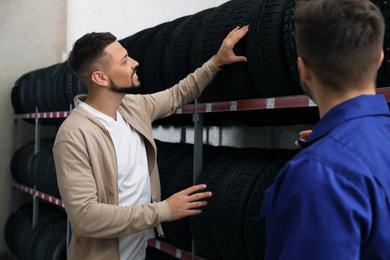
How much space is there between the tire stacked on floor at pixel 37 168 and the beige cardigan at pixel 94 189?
2362mm

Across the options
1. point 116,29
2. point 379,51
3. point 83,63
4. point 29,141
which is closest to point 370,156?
point 379,51

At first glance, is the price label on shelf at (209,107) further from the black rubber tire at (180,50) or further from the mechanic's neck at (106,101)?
the mechanic's neck at (106,101)

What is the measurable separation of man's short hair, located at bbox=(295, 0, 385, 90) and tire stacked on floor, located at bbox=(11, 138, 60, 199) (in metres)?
3.92

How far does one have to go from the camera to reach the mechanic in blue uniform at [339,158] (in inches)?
35.4

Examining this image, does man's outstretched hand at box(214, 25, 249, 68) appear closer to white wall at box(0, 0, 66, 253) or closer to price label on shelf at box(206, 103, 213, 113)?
price label on shelf at box(206, 103, 213, 113)

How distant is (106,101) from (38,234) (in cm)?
308

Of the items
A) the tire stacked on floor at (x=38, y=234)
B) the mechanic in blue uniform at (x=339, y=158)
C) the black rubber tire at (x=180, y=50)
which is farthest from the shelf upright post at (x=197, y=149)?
the tire stacked on floor at (x=38, y=234)

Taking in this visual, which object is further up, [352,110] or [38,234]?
[352,110]

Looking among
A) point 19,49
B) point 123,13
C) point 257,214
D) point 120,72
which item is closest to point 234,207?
point 257,214

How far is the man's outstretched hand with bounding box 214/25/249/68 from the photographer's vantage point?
2.23m

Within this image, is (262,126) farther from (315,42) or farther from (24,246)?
(24,246)

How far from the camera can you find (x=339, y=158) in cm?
92

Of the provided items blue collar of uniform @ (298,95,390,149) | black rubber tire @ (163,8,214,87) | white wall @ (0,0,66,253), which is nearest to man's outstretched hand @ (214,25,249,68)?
black rubber tire @ (163,8,214,87)

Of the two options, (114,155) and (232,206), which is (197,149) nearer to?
(232,206)
